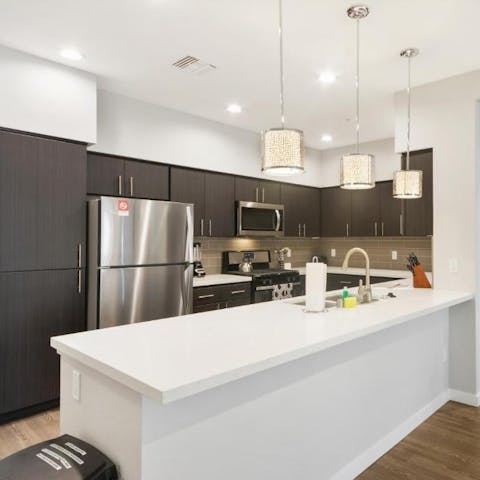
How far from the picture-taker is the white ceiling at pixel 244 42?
2359 millimetres

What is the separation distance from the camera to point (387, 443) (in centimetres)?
253

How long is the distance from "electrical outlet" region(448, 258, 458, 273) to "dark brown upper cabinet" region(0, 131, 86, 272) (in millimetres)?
2977

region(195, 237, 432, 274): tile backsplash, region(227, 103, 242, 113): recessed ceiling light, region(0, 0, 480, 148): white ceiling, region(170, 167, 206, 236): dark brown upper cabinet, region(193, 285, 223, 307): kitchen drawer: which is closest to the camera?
region(0, 0, 480, 148): white ceiling

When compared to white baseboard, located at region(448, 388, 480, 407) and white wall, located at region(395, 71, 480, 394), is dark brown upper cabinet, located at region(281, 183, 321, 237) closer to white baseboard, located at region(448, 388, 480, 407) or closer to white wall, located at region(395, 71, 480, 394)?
white wall, located at region(395, 71, 480, 394)

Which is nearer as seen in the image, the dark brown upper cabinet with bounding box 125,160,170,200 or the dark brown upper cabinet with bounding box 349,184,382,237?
the dark brown upper cabinet with bounding box 125,160,170,200

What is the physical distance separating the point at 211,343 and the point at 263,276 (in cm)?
303

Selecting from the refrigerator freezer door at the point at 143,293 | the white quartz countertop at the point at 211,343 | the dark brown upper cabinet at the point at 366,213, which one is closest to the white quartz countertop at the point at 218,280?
the refrigerator freezer door at the point at 143,293

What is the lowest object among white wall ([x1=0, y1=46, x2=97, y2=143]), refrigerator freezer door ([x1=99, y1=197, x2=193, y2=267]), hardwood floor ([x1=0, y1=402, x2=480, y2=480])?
hardwood floor ([x1=0, y1=402, x2=480, y2=480])

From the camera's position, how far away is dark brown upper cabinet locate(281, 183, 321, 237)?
18.3 ft

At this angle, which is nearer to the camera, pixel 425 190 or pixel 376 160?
pixel 425 190

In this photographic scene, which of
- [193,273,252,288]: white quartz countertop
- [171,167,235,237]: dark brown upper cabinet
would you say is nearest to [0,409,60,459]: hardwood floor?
[193,273,252,288]: white quartz countertop

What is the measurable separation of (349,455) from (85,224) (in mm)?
2500

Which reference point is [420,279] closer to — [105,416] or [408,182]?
[408,182]

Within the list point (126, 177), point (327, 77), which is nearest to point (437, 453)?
point (327, 77)
